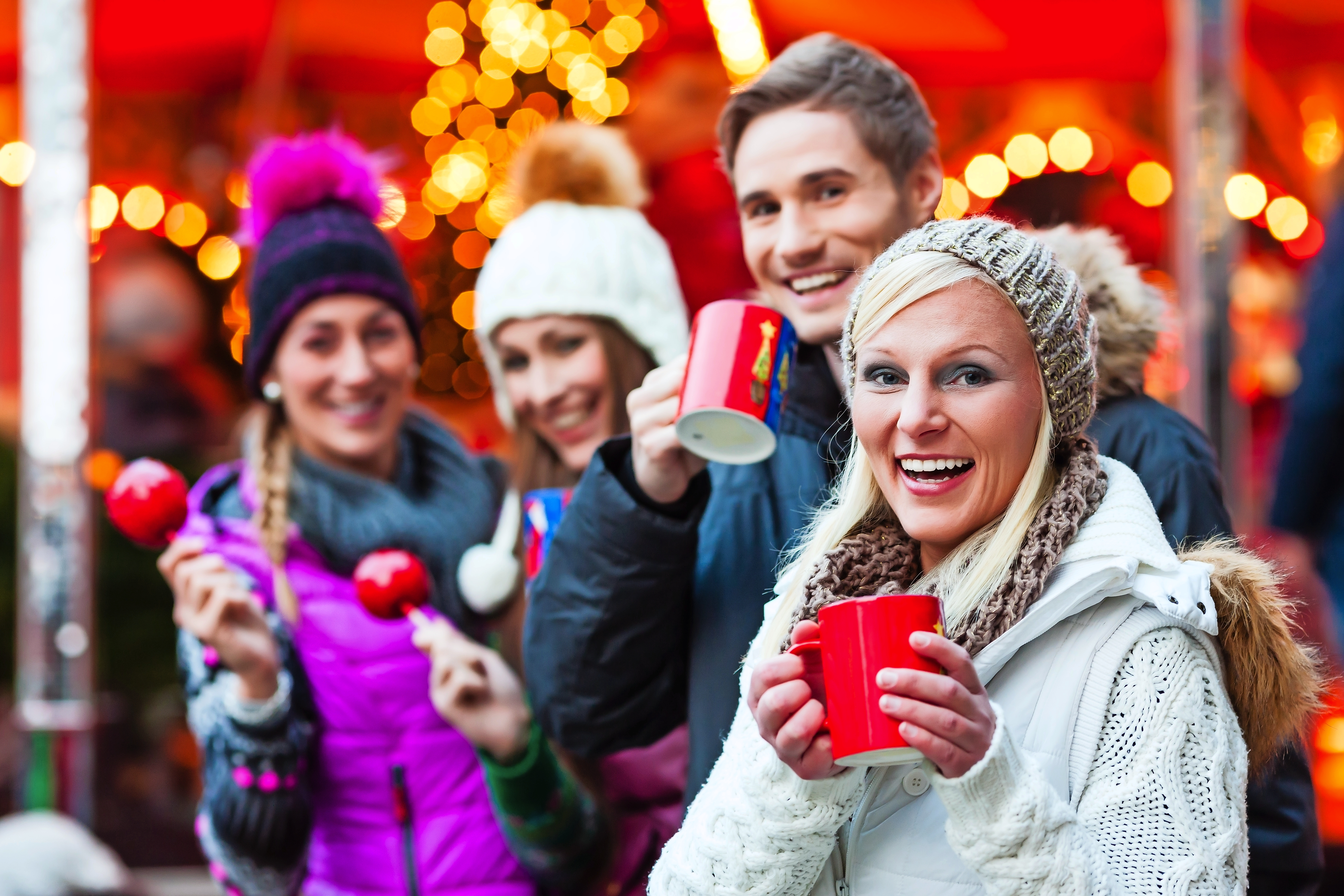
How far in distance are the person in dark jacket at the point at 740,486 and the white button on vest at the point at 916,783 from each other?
555 millimetres

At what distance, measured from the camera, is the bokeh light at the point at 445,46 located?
5.39m

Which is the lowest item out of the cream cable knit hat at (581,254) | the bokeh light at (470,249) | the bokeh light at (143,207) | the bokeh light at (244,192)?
the cream cable knit hat at (581,254)

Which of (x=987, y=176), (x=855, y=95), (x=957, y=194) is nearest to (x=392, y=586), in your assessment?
(x=855, y=95)

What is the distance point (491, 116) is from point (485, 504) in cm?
266

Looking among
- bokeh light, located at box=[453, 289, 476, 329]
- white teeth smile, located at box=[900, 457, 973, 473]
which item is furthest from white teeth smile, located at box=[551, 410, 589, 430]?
bokeh light, located at box=[453, 289, 476, 329]

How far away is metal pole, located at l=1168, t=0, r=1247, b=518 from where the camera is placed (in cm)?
317

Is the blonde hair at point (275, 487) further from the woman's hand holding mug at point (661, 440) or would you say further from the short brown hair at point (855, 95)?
the short brown hair at point (855, 95)

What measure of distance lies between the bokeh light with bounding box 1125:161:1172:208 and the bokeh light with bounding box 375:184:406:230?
351 centimetres

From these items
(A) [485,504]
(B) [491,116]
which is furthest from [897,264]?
(B) [491,116]

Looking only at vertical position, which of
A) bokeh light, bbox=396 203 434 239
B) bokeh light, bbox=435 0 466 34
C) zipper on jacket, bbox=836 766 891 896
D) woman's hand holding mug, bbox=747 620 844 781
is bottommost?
zipper on jacket, bbox=836 766 891 896

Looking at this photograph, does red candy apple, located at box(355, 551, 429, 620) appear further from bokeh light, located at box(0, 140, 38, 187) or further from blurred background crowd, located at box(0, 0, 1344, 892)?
bokeh light, located at box(0, 140, 38, 187)

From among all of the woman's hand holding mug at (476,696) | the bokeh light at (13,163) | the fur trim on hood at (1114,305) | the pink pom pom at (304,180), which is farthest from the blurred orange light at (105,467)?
the fur trim on hood at (1114,305)

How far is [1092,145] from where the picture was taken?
5559 millimetres

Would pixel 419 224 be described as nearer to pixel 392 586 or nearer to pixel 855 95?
pixel 392 586
